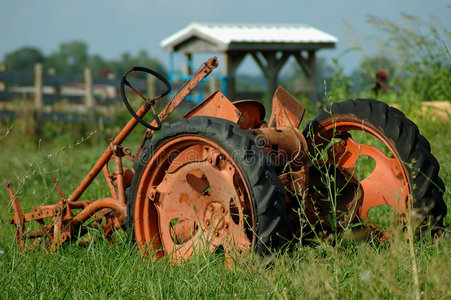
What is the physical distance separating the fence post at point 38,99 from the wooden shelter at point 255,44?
4.13 meters

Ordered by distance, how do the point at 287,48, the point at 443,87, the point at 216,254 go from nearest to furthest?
the point at 216,254 < the point at 443,87 < the point at 287,48

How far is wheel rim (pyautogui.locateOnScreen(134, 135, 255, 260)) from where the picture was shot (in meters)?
2.96

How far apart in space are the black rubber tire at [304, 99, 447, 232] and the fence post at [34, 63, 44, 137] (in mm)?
11704

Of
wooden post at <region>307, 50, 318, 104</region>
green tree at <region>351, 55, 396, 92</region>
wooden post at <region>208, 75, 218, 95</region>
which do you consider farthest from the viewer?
wooden post at <region>307, 50, 318, 104</region>

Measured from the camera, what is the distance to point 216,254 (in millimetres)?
3041

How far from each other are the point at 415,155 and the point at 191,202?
134 centimetres

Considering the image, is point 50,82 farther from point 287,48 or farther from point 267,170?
point 267,170

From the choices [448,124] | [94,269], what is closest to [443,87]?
[448,124]

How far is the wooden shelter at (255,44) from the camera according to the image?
15.2 metres

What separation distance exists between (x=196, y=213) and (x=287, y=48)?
13.3 m

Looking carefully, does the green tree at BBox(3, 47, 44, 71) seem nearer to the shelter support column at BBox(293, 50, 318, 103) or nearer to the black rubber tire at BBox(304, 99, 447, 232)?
the shelter support column at BBox(293, 50, 318, 103)

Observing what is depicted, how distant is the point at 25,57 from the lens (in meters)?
92.6

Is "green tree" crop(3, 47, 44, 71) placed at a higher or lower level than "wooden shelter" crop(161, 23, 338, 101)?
lower

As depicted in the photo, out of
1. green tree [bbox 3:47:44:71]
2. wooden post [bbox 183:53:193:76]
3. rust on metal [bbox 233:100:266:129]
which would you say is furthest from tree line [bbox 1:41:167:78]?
rust on metal [bbox 233:100:266:129]
